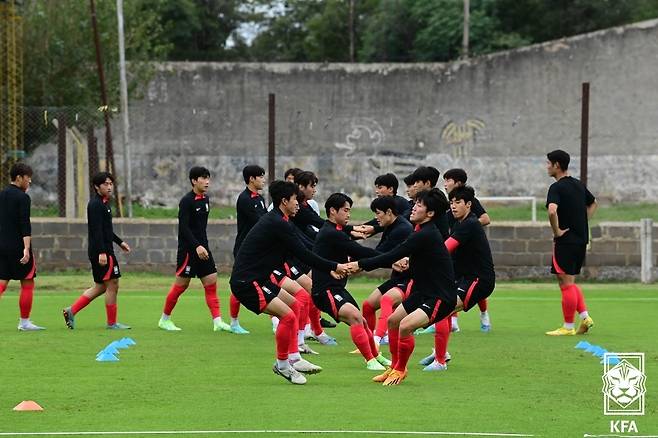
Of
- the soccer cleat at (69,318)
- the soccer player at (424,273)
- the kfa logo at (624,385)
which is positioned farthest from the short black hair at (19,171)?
the kfa logo at (624,385)

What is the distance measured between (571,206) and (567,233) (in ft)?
1.06

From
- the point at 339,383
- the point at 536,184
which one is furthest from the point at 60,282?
the point at 536,184

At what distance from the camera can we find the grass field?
8711mm

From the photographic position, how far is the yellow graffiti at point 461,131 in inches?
1511

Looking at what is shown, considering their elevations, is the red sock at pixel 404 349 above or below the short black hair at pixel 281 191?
below

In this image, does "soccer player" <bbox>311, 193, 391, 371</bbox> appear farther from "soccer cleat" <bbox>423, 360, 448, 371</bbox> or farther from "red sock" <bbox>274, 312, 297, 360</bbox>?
"red sock" <bbox>274, 312, 297, 360</bbox>

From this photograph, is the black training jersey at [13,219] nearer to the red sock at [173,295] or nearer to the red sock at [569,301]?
the red sock at [173,295]

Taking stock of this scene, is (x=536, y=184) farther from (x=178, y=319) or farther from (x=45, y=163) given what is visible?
(x=178, y=319)

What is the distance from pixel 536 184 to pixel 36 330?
79.7 ft

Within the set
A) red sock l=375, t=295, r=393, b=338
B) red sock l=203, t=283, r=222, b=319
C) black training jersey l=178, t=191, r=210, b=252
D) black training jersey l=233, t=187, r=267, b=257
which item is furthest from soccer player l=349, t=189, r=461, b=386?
red sock l=203, t=283, r=222, b=319

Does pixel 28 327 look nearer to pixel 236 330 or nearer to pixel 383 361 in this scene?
pixel 236 330

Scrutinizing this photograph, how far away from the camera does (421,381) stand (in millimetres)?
10852

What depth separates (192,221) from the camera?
1477cm

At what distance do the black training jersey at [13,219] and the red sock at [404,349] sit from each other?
19.4 feet
